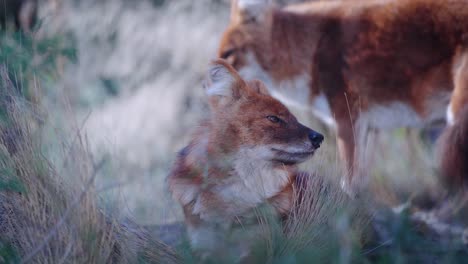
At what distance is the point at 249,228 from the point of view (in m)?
3.93

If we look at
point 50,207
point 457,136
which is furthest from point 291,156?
point 457,136

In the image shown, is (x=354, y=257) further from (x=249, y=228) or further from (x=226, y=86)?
(x=226, y=86)

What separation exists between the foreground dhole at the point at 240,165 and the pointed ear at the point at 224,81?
0.01 metres

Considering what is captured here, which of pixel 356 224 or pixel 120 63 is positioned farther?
pixel 120 63

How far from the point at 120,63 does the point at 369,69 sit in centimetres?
409

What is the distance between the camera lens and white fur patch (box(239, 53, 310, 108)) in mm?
7129

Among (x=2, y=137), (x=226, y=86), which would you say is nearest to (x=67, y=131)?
(x=2, y=137)

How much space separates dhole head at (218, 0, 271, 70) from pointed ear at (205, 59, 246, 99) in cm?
309

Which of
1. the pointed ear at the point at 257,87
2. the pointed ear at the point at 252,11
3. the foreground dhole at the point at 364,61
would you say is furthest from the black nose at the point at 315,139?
the pointed ear at the point at 252,11

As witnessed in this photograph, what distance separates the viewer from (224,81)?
4.19 meters

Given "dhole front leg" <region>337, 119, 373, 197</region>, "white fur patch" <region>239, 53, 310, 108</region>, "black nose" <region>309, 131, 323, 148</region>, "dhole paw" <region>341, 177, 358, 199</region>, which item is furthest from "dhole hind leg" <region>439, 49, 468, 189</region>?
"black nose" <region>309, 131, 323, 148</region>

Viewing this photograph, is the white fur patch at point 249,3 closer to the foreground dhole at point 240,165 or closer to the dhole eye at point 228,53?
the dhole eye at point 228,53

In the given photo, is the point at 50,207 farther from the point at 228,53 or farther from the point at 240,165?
the point at 228,53

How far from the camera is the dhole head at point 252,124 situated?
13.0 ft
